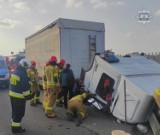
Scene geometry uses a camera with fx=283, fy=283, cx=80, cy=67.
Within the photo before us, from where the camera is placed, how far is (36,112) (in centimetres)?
909

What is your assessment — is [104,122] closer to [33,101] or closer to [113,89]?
[113,89]

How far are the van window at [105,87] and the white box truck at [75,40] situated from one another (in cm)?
251

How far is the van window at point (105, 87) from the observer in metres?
7.77

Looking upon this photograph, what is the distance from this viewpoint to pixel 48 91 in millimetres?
8562

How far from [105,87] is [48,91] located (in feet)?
5.85

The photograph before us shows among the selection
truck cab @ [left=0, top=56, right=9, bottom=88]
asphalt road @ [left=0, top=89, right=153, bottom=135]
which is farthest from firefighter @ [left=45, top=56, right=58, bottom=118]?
truck cab @ [left=0, top=56, right=9, bottom=88]

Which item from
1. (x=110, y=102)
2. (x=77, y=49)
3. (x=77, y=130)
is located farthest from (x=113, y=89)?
(x=77, y=49)

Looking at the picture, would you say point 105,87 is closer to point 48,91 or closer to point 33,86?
point 48,91

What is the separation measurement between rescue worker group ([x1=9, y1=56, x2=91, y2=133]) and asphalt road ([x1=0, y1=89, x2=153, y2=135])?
0.21m

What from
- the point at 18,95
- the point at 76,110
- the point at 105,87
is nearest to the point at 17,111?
the point at 18,95

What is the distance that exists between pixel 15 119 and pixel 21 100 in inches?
18.8

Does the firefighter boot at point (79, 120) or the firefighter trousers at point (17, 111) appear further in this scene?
the firefighter boot at point (79, 120)

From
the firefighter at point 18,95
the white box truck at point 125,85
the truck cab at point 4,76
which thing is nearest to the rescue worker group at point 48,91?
the firefighter at point 18,95

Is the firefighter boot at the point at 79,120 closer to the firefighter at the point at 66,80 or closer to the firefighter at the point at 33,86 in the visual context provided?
the firefighter at the point at 66,80
